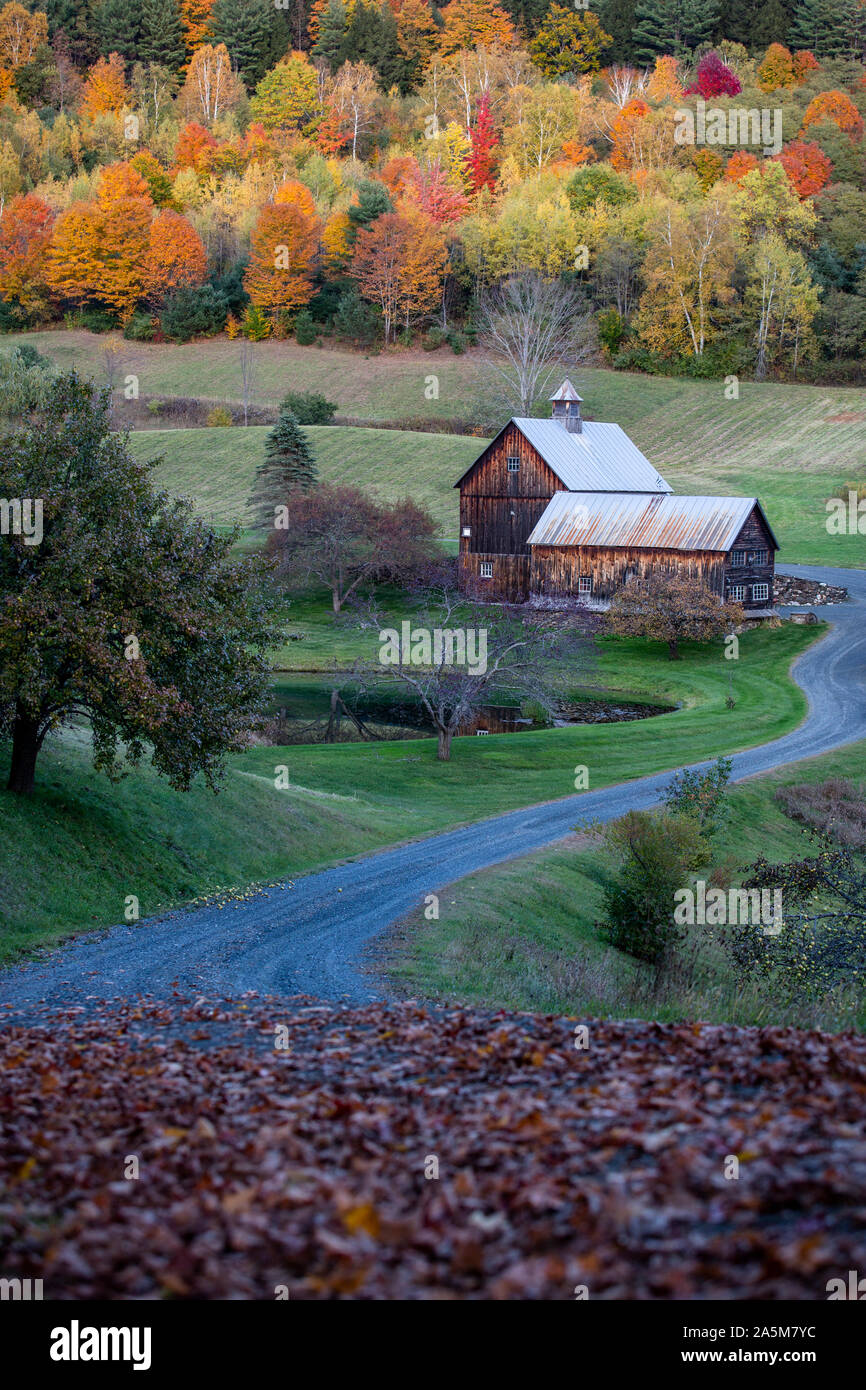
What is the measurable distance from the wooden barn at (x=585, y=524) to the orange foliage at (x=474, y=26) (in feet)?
356

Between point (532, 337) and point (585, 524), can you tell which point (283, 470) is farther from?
point (532, 337)

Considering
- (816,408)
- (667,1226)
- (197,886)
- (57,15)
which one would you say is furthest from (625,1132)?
(57,15)

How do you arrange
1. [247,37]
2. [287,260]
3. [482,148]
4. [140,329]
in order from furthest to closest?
[247,37] → [482,148] → [140,329] → [287,260]

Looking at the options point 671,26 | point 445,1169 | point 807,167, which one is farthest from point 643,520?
point 671,26

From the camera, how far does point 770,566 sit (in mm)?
67000

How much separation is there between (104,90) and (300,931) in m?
166

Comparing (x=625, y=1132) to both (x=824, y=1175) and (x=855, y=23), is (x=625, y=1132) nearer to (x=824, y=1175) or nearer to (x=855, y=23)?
(x=824, y=1175)

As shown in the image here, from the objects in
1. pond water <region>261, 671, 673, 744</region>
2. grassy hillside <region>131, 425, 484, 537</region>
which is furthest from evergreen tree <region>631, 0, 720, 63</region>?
pond water <region>261, 671, 673, 744</region>

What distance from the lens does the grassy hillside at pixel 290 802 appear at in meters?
25.2

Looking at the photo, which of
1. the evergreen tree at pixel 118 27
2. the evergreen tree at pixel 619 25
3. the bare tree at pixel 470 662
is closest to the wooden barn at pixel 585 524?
the bare tree at pixel 470 662

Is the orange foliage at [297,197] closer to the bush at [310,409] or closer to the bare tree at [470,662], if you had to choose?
the bush at [310,409]

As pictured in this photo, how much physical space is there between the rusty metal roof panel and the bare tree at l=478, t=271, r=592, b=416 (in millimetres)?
23346

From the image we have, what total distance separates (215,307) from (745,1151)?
122m

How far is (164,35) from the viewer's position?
575ft
